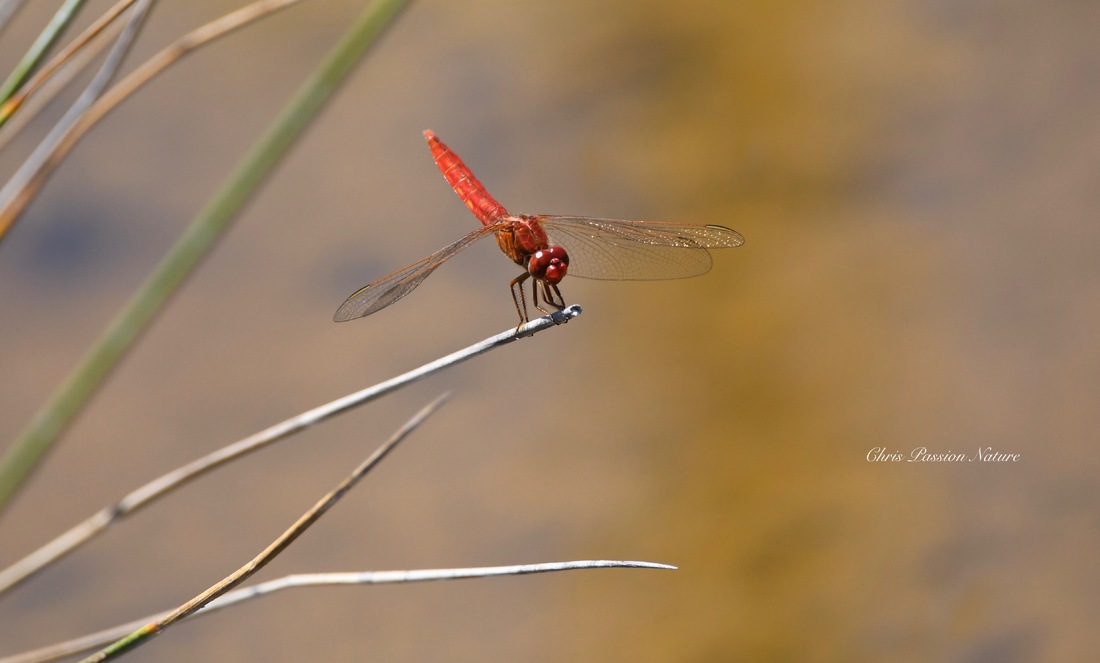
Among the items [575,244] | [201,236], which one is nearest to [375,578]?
Answer: [201,236]

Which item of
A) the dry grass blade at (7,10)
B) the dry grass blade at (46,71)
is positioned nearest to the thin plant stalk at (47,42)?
the dry grass blade at (46,71)

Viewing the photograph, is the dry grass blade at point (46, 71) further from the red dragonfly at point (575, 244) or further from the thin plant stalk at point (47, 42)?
the red dragonfly at point (575, 244)

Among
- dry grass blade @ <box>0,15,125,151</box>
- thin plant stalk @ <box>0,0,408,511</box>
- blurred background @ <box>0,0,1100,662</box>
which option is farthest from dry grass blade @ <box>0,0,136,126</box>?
blurred background @ <box>0,0,1100,662</box>

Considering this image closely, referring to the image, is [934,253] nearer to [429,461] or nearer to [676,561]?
[676,561]

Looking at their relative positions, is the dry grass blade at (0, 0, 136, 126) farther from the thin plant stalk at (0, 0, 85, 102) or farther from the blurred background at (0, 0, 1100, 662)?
the blurred background at (0, 0, 1100, 662)

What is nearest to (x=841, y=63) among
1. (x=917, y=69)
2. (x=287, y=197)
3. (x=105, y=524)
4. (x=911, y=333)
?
(x=917, y=69)
